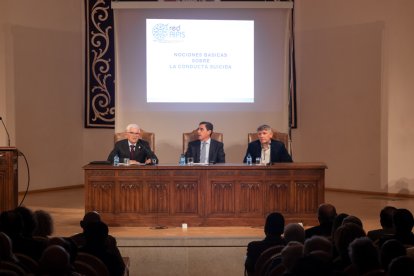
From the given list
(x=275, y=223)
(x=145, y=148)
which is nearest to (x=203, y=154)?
(x=145, y=148)

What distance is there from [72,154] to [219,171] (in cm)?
479

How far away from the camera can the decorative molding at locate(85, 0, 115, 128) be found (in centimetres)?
1171

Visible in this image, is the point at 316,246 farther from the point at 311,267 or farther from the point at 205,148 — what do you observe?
the point at 205,148

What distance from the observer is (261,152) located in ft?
28.3

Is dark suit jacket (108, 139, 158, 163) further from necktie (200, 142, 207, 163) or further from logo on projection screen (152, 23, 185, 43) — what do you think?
logo on projection screen (152, 23, 185, 43)

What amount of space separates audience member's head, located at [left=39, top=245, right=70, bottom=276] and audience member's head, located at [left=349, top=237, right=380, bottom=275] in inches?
59.1

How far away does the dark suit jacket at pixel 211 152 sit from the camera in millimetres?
8703

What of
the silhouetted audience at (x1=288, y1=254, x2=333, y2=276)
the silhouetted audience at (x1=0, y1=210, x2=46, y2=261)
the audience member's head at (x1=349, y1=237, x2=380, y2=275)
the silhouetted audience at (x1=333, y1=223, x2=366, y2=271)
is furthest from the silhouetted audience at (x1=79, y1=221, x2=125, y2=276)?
the audience member's head at (x1=349, y1=237, x2=380, y2=275)

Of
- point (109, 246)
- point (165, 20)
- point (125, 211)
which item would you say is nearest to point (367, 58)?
point (165, 20)

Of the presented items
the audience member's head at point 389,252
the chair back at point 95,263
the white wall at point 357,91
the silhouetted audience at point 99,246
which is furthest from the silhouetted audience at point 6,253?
the white wall at point 357,91

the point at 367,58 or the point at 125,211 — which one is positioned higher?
the point at 367,58

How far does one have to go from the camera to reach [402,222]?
467 centimetres

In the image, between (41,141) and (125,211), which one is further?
(41,141)

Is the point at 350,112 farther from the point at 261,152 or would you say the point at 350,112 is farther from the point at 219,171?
the point at 219,171
